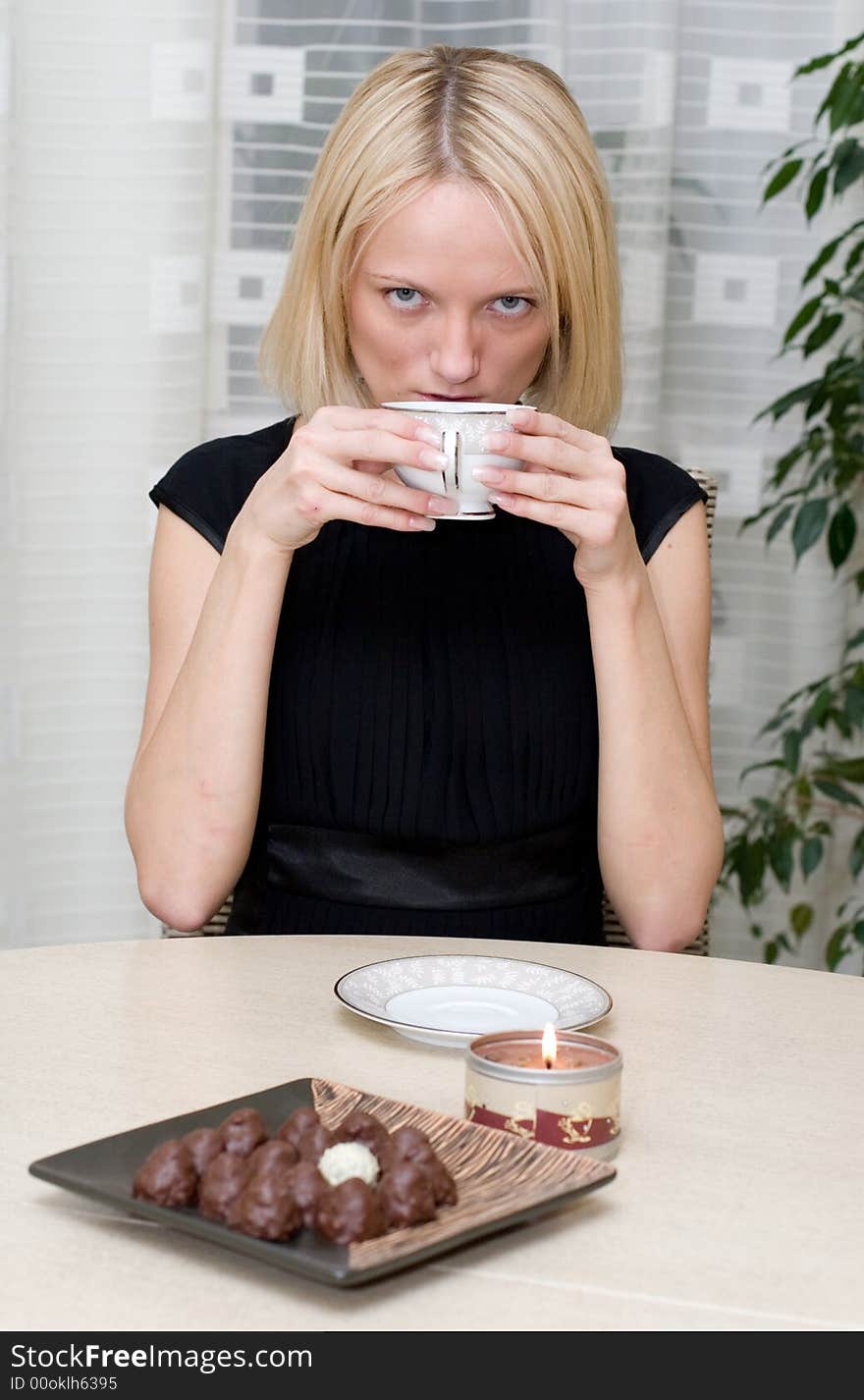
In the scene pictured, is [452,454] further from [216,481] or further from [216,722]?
[216,481]

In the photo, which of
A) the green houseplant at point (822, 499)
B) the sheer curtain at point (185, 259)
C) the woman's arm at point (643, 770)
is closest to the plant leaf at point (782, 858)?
the green houseplant at point (822, 499)

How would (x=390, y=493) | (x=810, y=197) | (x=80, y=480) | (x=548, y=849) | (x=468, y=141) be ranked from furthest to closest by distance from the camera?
(x=80, y=480) < (x=810, y=197) < (x=548, y=849) < (x=468, y=141) < (x=390, y=493)

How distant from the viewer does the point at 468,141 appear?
1.35 m

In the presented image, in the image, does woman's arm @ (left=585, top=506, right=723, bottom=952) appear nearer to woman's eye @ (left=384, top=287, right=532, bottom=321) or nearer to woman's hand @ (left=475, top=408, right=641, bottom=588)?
woman's hand @ (left=475, top=408, right=641, bottom=588)

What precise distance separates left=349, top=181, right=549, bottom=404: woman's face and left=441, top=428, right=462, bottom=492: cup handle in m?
0.25

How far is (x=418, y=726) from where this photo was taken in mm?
1451

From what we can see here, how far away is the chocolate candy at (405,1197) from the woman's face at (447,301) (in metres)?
0.80

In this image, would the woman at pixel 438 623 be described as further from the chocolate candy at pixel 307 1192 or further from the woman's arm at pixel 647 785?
the chocolate candy at pixel 307 1192

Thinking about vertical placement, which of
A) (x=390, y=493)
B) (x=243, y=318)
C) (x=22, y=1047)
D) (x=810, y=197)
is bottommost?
(x=22, y=1047)

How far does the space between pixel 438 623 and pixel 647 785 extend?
0.89ft

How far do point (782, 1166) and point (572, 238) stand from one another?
880 millimetres

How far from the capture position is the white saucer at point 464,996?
0.91 meters

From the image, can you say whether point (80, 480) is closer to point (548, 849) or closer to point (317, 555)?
point (317, 555)

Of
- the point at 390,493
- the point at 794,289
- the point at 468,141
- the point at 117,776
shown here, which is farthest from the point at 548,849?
the point at 794,289
